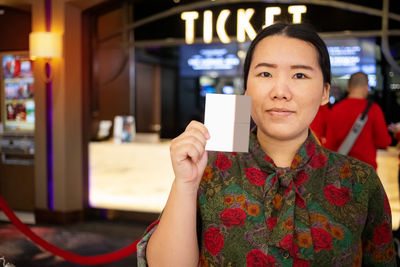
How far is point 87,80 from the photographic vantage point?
5.18 m

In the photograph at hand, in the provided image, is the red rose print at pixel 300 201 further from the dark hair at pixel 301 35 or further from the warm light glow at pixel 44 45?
the warm light glow at pixel 44 45

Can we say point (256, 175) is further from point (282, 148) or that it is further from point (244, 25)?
point (244, 25)

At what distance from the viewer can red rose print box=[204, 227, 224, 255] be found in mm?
979

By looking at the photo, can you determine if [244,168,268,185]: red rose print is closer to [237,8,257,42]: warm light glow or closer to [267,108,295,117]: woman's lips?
[267,108,295,117]: woman's lips

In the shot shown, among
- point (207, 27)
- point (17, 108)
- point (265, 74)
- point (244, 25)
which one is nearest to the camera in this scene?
point (265, 74)

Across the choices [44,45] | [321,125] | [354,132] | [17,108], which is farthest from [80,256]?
[17,108]

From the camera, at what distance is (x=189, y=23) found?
5.36 m

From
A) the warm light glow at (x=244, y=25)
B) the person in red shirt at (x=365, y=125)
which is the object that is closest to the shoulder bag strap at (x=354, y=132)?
the person in red shirt at (x=365, y=125)

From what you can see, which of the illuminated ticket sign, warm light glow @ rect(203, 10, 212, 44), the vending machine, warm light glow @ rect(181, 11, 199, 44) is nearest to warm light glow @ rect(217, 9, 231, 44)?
the illuminated ticket sign

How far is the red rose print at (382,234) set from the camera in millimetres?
1043

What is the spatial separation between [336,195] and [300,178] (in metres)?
0.09

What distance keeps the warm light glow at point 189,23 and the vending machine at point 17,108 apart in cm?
208

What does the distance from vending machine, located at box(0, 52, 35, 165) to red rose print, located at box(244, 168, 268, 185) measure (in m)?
5.19

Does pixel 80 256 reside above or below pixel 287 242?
below
